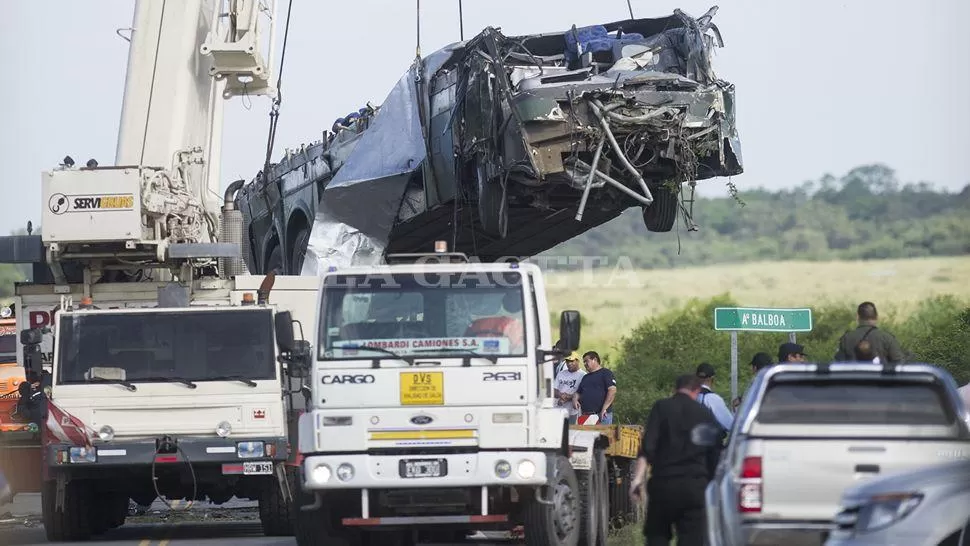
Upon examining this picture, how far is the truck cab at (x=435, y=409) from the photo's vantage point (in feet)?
38.0

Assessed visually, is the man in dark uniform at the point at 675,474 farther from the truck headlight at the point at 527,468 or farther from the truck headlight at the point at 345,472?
the truck headlight at the point at 345,472

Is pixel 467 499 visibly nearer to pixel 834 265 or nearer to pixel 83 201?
pixel 83 201

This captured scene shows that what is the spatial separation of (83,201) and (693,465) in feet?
24.9

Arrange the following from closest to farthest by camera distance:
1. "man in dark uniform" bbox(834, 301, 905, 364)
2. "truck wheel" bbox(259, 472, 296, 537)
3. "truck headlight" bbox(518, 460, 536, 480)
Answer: "truck headlight" bbox(518, 460, 536, 480) → "man in dark uniform" bbox(834, 301, 905, 364) → "truck wheel" bbox(259, 472, 296, 537)

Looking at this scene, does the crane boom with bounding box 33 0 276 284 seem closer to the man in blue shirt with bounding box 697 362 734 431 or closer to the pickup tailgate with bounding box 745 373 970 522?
the man in blue shirt with bounding box 697 362 734 431

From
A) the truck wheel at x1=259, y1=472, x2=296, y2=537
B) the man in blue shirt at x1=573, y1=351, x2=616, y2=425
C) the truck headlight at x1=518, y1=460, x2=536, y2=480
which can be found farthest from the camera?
the man in blue shirt at x1=573, y1=351, x2=616, y2=425

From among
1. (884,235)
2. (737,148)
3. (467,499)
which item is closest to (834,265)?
(884,235)

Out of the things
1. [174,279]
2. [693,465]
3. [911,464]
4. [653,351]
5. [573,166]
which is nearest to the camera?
[911,464]

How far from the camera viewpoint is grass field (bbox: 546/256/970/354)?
35.8 meters

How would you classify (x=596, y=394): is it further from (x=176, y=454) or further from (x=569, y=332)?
(x=569, y=332)

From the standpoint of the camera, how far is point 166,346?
575 inches

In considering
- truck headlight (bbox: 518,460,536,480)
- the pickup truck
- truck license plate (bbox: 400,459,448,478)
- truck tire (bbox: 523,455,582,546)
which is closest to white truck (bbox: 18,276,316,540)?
truck license plate (bbox: 400,459,448,478)

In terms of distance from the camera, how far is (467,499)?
38.0 feet

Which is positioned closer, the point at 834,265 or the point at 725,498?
the point at 725,498
